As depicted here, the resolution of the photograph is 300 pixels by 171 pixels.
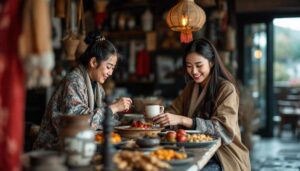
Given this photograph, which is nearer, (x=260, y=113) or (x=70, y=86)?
(x=70, y=86)

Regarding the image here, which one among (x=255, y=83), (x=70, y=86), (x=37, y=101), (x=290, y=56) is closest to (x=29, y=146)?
(x=70, y=86)

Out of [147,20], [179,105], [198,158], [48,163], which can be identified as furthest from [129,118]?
[147,20]

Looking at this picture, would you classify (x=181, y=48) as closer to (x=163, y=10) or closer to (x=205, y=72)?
(x=163, y=10)

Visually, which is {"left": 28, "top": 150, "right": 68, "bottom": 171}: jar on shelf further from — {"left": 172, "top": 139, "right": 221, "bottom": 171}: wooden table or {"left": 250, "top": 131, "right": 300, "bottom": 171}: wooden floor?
{"left": 250, "top": 131, "right": 300, "bottom": 171}: wooden floor

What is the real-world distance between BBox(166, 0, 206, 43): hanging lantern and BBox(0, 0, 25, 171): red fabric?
2577 mm

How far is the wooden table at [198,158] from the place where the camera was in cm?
237

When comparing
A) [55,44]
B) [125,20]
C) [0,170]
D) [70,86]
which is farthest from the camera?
[125,20]

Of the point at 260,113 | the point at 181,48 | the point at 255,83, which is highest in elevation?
the point at 181,48

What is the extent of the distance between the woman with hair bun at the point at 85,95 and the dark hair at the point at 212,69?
59 cm

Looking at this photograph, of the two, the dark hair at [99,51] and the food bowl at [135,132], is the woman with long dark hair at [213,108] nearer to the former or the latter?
the food bowl at [135,132]

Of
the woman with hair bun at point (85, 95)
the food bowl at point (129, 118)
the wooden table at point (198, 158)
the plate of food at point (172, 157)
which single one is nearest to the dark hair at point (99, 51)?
the woman with hair bun at point (85, 95)

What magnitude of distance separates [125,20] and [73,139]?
6.77 metres

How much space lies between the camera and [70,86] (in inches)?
128

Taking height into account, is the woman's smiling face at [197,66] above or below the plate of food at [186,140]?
above
